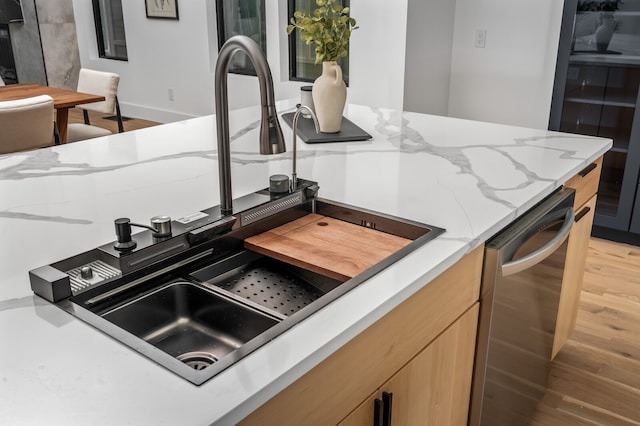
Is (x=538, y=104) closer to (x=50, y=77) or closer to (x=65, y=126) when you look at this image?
(x=65, y=126)

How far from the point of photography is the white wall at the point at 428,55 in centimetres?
366

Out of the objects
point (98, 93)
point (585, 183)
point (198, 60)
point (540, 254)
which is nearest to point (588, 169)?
point (585, 183)

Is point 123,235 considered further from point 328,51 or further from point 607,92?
point 607,92

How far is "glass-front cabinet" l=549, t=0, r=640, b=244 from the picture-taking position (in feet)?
10.00

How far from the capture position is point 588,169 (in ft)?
6.36

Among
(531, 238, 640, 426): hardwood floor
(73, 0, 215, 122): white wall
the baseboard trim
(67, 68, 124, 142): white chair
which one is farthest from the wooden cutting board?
(73, 0, 215, 122): white wall

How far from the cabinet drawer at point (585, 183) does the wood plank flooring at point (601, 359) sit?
0.66 meters

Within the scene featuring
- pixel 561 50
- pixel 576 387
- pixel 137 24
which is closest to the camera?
pixel 576 387

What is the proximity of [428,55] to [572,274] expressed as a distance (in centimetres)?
212

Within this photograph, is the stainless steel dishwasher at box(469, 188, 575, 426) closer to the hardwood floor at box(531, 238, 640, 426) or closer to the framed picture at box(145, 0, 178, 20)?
the hardwood floor at box(531, 238, 640, 426)

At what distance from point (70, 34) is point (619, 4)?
6.24 meters

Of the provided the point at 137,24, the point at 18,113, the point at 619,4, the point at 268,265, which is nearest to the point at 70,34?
the point at 137,24

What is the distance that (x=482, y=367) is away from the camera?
1442 mm

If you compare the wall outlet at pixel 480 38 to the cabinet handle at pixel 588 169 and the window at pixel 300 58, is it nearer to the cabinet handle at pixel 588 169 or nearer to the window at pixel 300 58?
the window at pixel 300 58
